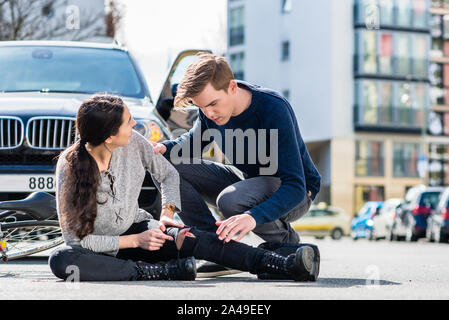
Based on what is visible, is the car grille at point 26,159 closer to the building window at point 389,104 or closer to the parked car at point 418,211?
the parked car at point 418,211

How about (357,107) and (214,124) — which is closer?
(214,124)

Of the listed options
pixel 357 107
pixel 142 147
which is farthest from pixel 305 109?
pixel 142 147

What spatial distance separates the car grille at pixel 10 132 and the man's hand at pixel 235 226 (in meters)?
3.18

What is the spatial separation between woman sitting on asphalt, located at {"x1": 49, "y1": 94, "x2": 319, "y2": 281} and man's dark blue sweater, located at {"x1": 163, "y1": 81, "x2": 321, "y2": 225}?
1.02 ft

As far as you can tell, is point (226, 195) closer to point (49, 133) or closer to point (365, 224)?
point (49, 133)

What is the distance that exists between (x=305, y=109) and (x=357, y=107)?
2779 mm

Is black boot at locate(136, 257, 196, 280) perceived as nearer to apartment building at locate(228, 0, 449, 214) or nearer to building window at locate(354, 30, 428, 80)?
apartment building at locate(228, 0, 449, 214)

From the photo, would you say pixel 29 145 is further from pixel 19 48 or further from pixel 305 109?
pixel 305 109

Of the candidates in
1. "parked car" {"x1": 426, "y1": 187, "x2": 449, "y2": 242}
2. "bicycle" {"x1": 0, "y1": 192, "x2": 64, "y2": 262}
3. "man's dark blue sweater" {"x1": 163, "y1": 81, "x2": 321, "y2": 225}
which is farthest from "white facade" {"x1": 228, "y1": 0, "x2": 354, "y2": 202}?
"man's dark blue sweater" {"x1": 163, "y1": 81, "x2": 321, "y2": 225}

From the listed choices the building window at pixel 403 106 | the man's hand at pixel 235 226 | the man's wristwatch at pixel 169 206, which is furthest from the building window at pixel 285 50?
the man's hand at pixel 235 226

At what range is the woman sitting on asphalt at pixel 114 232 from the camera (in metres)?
5.72

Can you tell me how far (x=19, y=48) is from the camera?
32.0 feet

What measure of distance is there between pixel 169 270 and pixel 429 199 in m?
21.8

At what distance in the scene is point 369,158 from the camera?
53.2 m
